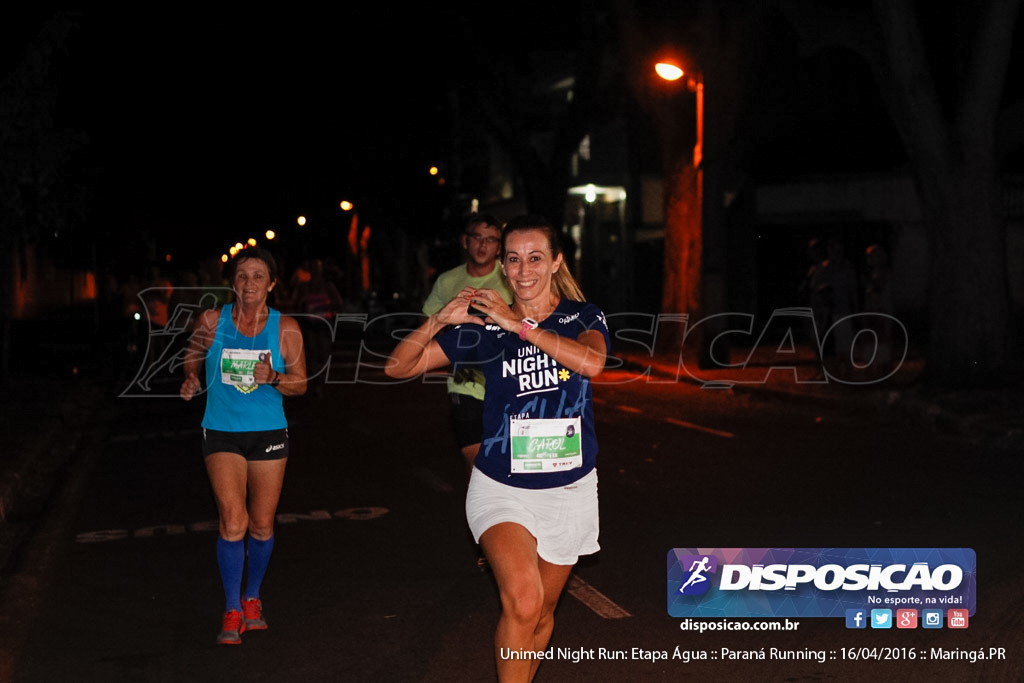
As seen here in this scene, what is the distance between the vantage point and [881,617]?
6.03 metres

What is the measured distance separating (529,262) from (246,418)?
2334 mm

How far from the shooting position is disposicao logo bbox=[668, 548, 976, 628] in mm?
5488

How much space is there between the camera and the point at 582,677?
237 inches

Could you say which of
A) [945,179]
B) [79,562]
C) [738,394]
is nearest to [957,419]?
[945,179]

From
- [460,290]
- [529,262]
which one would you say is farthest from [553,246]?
[460,290]

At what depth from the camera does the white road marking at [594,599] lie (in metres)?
7.10

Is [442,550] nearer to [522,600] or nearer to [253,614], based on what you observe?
[253,614]

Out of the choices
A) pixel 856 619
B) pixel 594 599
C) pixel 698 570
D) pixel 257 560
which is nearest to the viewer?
pixel 698 570

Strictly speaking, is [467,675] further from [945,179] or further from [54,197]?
[54,197]

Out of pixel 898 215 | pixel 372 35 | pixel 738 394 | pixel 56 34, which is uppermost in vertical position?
pixel 372 35

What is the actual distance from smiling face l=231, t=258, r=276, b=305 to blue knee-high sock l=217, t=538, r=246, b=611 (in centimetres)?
122

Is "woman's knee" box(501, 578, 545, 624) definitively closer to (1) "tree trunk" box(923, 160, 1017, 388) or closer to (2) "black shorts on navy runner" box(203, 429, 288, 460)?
(2) "black shorts on navy runner" box(203, 429, 288, 460)

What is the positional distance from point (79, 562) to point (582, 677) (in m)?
4.11

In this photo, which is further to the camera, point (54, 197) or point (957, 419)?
point (54, 197)
